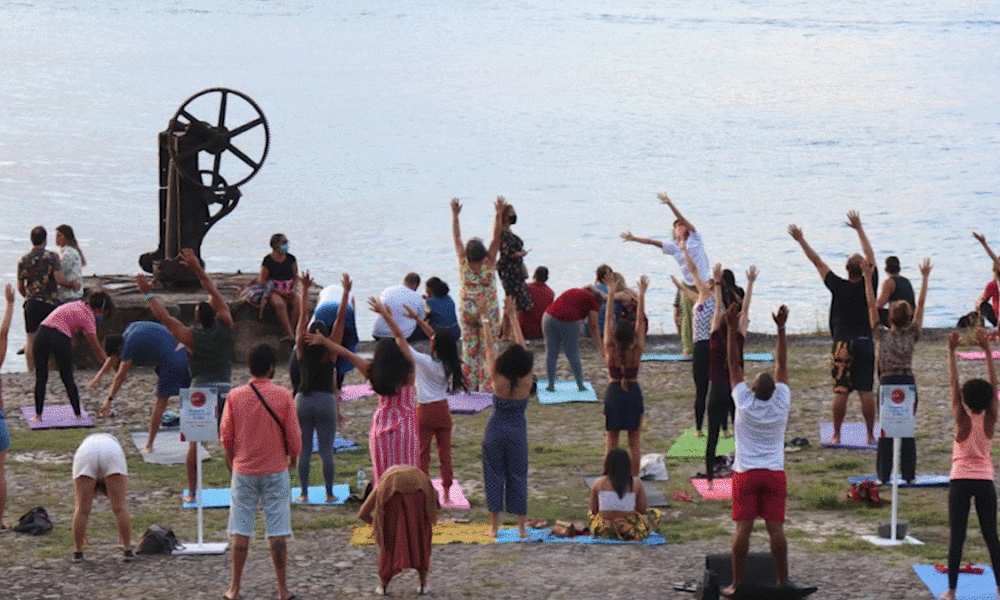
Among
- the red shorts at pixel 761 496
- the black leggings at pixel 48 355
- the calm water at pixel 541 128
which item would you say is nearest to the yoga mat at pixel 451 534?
the red shorts at pixel 761 496

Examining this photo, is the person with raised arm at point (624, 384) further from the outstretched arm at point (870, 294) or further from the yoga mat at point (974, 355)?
the yoga mat at point (974, 355)

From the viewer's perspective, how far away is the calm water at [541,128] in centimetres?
4178

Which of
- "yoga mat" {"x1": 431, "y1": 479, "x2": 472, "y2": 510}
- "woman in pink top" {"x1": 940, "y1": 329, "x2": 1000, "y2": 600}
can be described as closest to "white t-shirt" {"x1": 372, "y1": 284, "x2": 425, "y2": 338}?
"yoga mat" {"x1": 431, "y1": 479, "x2": 472, "y2": 510}

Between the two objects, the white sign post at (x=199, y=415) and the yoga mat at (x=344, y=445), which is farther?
the yoga mat at (x=344, y=445)

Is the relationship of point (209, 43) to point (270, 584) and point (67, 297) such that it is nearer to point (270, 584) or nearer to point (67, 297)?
point (67, 297)

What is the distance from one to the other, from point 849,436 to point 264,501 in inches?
232

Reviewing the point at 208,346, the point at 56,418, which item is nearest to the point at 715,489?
the point at 208,346

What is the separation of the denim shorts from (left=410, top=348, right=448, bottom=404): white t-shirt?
76.6 inches

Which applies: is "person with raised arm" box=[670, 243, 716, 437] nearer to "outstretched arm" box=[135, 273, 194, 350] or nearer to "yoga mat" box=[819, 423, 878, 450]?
"yoga mat" box=[819, 423, 878, 450]

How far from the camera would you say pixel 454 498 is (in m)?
11.8

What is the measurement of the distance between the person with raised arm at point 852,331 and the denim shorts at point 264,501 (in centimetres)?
492

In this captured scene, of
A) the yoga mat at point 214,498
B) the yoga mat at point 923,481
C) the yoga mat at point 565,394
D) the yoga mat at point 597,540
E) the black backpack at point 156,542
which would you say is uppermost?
the yoga mat at point 565,394

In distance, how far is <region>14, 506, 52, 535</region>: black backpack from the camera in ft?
34.8

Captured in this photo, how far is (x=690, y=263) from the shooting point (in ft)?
44.9
